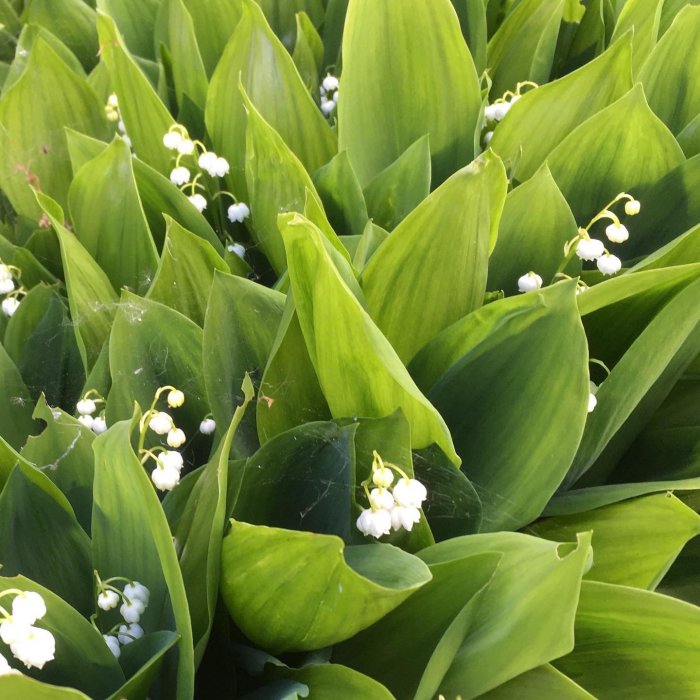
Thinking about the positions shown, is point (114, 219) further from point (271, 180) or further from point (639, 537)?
point (639, 537)

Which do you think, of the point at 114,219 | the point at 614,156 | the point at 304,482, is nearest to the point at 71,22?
the point at 114,219

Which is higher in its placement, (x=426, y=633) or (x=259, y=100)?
(x=259, y=100)

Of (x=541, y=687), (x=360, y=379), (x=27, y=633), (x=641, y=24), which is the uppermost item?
(x=641, y=24)

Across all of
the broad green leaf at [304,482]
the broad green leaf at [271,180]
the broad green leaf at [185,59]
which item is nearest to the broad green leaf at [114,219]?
the broad green leaf at [271,180]

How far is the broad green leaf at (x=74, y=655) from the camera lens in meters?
0.67

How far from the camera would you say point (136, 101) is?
3.83ft

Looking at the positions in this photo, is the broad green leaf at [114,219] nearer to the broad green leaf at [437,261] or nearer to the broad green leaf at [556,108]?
the broad green leaf at [437,261]

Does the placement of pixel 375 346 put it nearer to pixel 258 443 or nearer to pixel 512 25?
pixel 258 443

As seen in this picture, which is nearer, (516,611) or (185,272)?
(516,611)

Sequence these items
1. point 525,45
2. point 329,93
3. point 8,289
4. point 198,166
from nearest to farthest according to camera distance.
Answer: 1. point 8,289
2. point 198,166
3. point 525,45
4. point 329,93

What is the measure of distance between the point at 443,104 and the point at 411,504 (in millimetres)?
569

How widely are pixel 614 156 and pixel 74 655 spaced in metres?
0.79

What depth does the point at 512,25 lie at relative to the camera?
1.32m

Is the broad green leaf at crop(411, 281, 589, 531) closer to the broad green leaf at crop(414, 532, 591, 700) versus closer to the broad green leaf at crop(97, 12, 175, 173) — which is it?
the broad green leaf at crop(414, 532, 591, 700)
